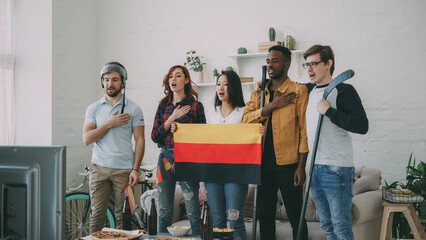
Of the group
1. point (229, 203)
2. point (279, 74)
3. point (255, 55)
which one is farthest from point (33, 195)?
point (255, 55)

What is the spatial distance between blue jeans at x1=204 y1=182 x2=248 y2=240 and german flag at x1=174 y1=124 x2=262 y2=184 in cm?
5

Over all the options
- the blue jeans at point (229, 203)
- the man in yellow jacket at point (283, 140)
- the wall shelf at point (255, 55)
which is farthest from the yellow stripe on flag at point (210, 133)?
the wall shelf at point (255, 55)

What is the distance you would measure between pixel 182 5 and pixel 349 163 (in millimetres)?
A: 3430

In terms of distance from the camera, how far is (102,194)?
2945mm

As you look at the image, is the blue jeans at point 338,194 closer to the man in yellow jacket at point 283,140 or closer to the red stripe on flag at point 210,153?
the man in yellow jacket at point 283,140

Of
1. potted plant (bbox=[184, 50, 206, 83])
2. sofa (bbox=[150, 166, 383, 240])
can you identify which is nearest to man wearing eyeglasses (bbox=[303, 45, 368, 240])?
sofa (bbox=[150, 166, 383, 240])

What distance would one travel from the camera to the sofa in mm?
3045

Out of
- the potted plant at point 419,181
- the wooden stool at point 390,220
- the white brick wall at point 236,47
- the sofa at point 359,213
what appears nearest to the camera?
the sofa at point 359,213

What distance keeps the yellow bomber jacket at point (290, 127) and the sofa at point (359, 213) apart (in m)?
0.80

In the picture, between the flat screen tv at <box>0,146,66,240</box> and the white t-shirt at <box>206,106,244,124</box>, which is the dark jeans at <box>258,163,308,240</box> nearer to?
the white t-shirt at <box>206,106,244,124</box>

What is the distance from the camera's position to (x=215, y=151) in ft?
9.63

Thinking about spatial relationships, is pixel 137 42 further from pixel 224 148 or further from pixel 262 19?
pixel 224 148

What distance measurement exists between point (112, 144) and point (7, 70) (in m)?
2.31

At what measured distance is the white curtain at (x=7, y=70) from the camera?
437cm
